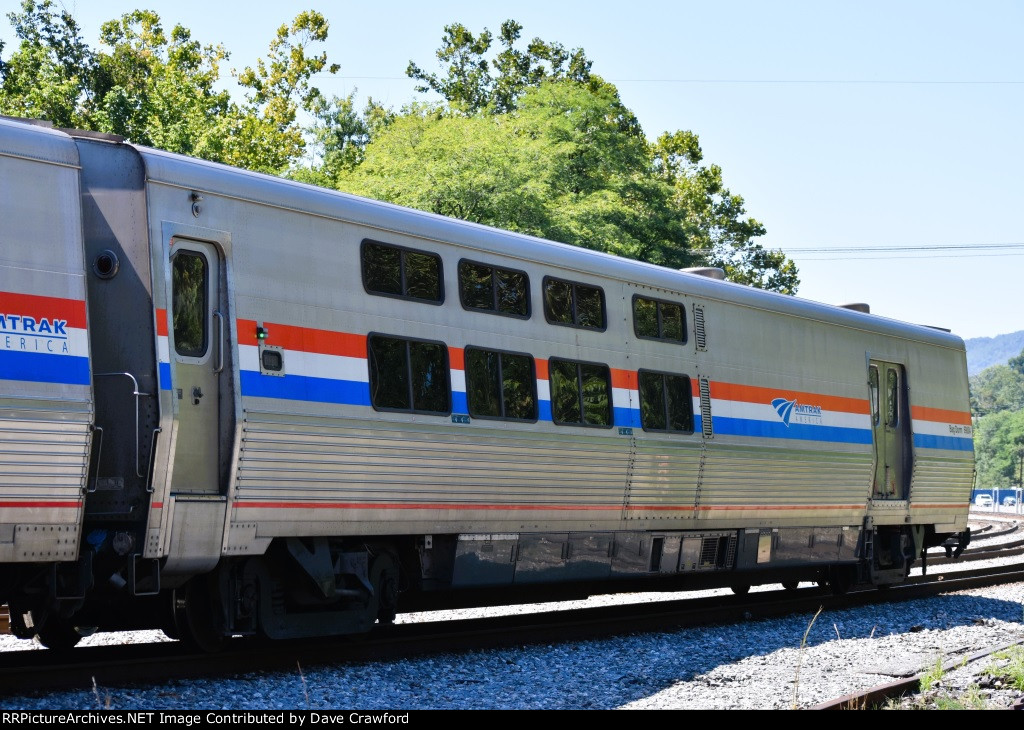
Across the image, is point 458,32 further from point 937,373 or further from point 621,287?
point 621,287

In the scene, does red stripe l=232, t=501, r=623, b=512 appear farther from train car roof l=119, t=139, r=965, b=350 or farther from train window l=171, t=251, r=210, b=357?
train car roof l=119, t=139, r=965, b=350

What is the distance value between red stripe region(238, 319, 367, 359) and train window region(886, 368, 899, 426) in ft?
32.3

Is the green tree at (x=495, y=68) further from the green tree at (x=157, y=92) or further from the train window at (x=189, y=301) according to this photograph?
the train window at (x=189, y=301)

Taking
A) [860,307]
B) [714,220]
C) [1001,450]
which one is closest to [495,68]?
[714,220]

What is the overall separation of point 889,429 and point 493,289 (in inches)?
326

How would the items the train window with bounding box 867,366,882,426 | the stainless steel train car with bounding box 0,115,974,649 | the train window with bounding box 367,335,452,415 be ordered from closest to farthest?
the stainless steel train car with bounding box 0,115,974,649
the train window with bounding box 367,335,452,415
the train window with bounding box 867,366,882,426

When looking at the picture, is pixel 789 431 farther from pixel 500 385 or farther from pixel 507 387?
pixel 500 385

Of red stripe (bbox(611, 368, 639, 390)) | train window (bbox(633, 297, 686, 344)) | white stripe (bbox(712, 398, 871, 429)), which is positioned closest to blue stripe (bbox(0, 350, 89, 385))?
red stripe (bbox(611, 368, 639, 390))

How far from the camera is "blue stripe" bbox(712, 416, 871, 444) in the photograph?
14.5m

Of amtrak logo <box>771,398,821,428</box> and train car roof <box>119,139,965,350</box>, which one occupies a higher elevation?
train car roof <box>119,139,965,350</box>

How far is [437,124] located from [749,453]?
21702 millimetres

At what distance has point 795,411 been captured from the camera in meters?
15.7

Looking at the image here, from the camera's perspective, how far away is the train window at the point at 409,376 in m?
10.4
